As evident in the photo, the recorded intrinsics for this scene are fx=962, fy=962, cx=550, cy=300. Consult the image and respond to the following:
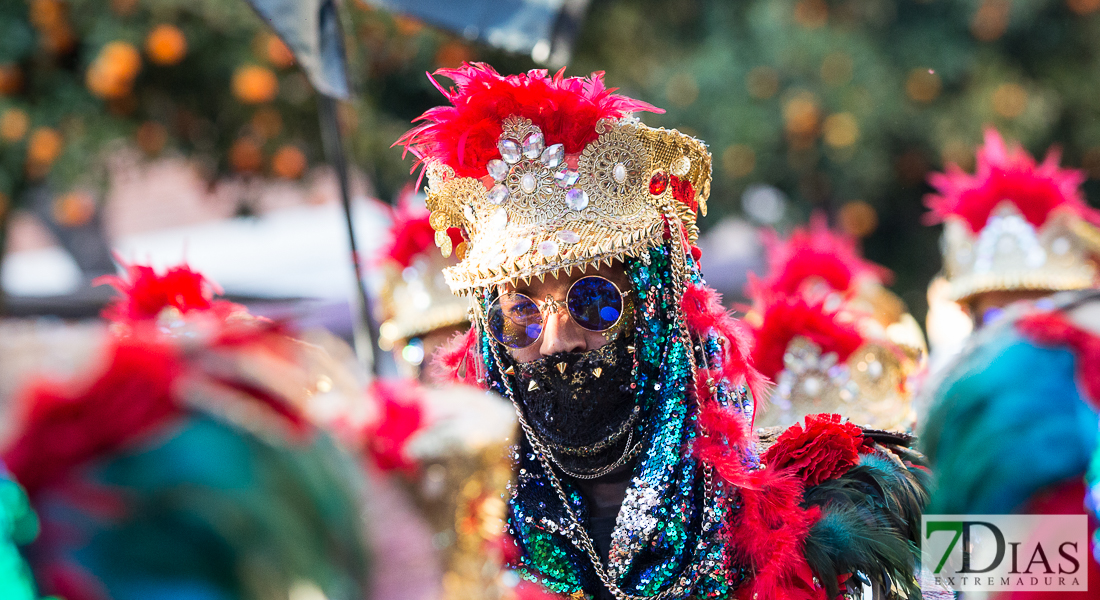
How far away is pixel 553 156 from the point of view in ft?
8.07

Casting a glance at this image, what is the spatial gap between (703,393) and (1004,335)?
1160mm

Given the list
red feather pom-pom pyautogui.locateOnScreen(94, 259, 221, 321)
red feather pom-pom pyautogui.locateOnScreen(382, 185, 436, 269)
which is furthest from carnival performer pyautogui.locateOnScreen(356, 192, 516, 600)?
red feather pom-pom pyautogui.locateOnScreen(382, 185, 436, 269)

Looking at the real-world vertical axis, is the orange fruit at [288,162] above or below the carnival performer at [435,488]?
above

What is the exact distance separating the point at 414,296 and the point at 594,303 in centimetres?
219

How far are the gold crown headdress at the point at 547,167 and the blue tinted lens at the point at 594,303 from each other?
0.06 meters

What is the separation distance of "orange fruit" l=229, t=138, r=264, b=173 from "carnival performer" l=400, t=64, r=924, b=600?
119 inches

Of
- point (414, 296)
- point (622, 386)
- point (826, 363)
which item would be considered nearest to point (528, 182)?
point (622, 386)

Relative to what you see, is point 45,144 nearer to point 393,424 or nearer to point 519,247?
point 519,247

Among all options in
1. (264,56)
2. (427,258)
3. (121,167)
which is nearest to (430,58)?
(264,56)

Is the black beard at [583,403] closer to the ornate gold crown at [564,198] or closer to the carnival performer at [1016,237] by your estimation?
the ornate gold crown at [564,198]

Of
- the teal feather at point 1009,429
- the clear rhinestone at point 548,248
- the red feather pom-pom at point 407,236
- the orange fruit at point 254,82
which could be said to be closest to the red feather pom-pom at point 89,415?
the teal feather at point 1009,429

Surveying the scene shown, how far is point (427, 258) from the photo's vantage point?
450 centimetres

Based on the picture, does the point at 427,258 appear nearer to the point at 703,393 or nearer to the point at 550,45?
the point at 550,45

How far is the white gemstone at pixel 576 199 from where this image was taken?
244cm
